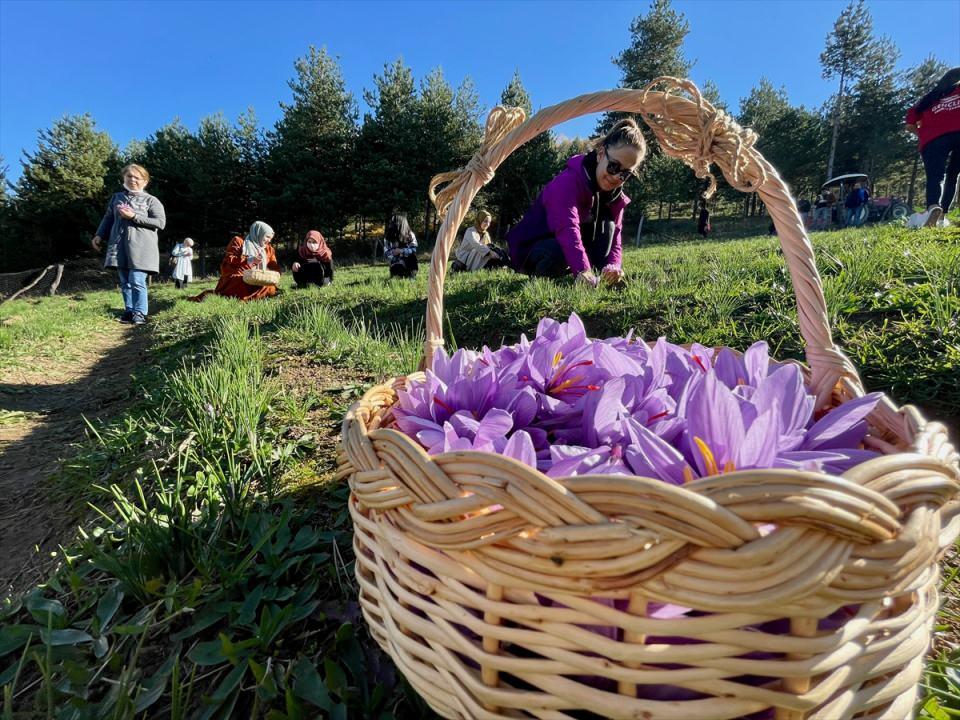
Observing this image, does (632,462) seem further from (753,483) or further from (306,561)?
(306,561)

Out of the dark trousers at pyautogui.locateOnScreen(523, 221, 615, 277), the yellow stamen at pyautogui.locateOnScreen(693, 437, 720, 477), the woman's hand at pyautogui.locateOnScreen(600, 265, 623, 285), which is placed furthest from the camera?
the dark trousers at pyautogui.locateOnScreen(523, 221, 615, 277)

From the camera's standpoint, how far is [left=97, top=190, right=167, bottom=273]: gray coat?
5.09 meters

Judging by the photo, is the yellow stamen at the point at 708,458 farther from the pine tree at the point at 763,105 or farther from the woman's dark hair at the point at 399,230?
the pine tree at the point at 763,105

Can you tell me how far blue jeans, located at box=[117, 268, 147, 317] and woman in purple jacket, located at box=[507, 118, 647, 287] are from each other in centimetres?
446

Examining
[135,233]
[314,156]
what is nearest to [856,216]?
Answer: [135,233]

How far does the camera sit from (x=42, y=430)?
2350 mm

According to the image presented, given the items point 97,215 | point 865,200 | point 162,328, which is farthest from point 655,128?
point 97,215

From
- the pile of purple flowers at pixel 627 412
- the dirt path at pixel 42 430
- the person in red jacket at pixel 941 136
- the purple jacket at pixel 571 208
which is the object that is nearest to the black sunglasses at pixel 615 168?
the purple jacket at pixel 571 208

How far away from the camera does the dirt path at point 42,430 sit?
1.34 meters

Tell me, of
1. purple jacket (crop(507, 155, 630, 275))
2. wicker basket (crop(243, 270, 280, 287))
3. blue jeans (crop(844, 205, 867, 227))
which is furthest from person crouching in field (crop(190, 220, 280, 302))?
blue jeans (crop(844, 205, 867, 227))

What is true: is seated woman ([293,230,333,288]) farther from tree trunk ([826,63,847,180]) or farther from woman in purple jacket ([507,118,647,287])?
tree trunk ([826,63,847,180])

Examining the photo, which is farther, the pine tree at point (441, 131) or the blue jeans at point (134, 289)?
the pine tree at point (441, 131)

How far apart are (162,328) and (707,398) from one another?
17.6 ft

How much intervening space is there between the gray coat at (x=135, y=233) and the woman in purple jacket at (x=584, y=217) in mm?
4017
